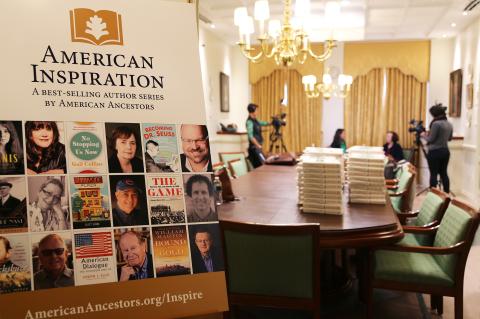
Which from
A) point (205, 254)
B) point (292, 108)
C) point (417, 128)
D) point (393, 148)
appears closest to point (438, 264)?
point (205, 254)

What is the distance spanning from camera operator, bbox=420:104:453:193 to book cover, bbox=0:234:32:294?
18.9 feet

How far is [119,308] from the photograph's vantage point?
3.76 ft

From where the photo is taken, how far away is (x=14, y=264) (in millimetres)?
1077

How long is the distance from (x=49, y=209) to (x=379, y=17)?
6.34 meters

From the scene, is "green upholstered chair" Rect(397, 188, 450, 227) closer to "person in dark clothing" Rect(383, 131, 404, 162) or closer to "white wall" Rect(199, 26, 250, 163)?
"white wall" Rect(199, 26, 250, 163)

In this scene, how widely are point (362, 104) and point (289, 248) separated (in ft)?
23.7

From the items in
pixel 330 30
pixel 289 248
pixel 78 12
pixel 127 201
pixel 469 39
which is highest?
pixel 469 39

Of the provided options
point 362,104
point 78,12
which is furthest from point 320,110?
point 78,12

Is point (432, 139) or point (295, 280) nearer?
point (295, 280)

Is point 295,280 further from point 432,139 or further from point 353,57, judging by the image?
point 353,57

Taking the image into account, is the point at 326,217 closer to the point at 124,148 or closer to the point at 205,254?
the point at 205,254

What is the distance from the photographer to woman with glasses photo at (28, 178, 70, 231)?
3.58 ft

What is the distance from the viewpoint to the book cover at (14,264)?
3.51ft

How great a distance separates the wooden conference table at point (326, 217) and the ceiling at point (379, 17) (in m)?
2.85
